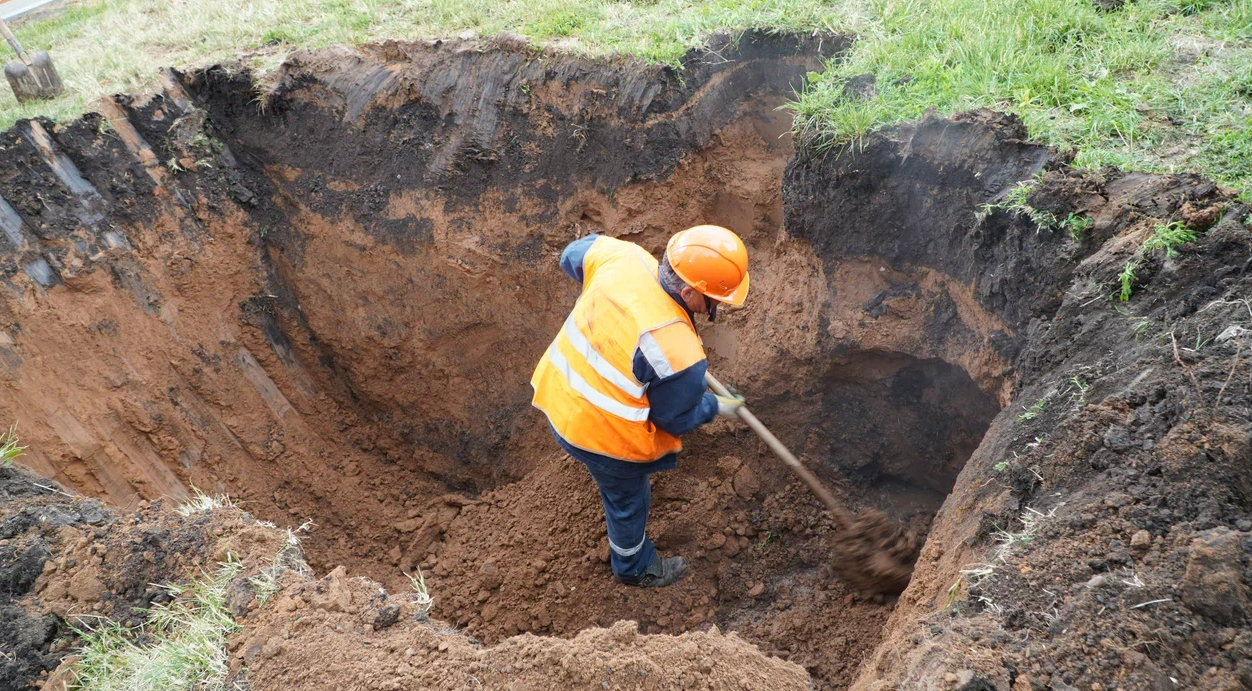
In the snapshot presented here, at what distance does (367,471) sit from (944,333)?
13.9ft

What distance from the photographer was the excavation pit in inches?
171

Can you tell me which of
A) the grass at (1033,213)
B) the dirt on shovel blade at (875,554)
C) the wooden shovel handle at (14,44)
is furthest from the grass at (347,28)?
the dirt on shovel blade at (875,554)

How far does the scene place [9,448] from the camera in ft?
13.4

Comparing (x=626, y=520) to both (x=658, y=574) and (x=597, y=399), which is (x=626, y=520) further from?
(x=597, y=399)

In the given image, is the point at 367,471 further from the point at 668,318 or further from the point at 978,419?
the point at 978,419

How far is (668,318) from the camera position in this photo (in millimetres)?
3412

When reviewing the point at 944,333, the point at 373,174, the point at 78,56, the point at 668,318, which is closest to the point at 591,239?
Result: the point at 668,318

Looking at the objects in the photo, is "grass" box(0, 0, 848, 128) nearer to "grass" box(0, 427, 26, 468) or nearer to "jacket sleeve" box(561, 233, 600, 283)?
"jacket sleeve" box(561, 233, 600, 283)

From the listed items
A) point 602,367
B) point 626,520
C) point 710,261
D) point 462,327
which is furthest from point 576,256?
point 462,327

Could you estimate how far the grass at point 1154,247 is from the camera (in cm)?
273

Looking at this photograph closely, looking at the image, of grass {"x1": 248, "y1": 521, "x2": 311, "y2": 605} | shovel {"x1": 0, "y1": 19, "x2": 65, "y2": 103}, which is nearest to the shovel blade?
shovel {"x1": 0, "y1": 19, "x2": 65, "y2": 103}

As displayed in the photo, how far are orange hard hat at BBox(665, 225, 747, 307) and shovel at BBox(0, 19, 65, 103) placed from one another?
5.42 m

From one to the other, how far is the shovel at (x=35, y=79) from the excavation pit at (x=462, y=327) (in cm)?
117

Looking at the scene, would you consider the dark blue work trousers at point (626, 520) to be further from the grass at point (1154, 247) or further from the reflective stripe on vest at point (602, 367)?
the grass at point (1154, 247)
